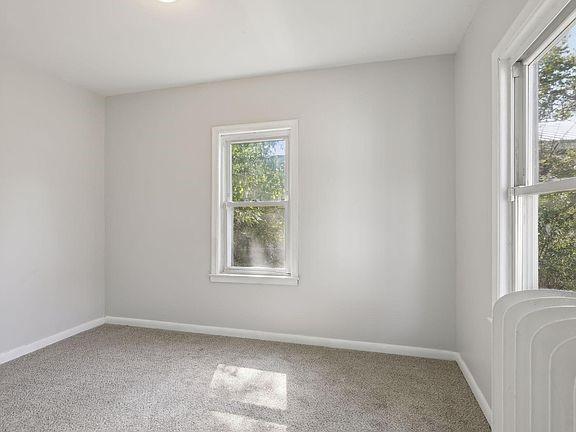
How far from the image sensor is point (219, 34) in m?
2.53

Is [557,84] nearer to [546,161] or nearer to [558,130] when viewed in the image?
[558,130]

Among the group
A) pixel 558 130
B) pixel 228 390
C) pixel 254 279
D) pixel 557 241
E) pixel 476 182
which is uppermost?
pixel 558 130

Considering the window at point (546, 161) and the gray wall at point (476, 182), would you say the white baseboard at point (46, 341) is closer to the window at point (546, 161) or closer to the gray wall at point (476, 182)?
the gray wall at point (476, 182)

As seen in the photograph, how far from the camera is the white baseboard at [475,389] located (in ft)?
6.44

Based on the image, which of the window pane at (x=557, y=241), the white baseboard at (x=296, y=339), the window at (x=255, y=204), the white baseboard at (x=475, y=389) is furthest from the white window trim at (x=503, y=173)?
the window at (x=255, y=204)

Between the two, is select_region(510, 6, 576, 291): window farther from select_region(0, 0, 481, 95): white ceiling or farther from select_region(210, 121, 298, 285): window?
select_region(210, 121, 298, 285): window

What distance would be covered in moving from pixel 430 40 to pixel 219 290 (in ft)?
9.37

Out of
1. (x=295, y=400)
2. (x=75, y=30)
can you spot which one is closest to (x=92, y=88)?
(x=75, y=30)

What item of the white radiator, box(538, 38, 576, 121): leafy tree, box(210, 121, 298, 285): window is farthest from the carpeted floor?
box(538, 38, 576, 121): leafy tree

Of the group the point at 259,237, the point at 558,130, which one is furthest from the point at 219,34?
the point at 558,130

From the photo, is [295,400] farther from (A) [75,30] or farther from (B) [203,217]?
(A) [75,30]

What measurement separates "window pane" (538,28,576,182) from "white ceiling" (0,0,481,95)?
1.00 metres

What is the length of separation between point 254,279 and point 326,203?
1014mm

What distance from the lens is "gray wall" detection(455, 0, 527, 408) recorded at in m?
1.97
